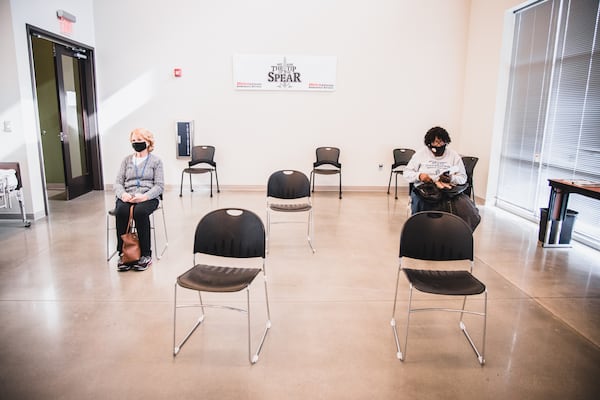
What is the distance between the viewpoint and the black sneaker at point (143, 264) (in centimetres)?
417

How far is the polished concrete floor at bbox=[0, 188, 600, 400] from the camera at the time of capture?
2473 mm

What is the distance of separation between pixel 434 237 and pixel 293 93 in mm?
5565

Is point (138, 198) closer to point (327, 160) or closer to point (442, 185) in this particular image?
point (442, 185)

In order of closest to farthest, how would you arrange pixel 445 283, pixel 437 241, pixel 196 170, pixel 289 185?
pixel 445 283
pixel 437 241
pixel 289 185
pixel 196 170

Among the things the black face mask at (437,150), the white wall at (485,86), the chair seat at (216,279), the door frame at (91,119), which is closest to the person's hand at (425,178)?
the black face mask at (437,150)

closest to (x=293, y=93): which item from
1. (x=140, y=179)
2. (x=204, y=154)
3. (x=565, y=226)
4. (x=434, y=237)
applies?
(x=204, y=154)

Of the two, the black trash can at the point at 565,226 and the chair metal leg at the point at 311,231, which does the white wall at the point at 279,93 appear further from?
the black trash can at the point at 565,226

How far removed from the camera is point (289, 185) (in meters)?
5.07

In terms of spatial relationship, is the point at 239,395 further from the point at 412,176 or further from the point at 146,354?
the point at 412,176

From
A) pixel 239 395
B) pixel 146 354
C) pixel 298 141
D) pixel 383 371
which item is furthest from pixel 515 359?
pixel 298 141

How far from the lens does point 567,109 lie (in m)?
5.43

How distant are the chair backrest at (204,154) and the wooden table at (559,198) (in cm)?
539

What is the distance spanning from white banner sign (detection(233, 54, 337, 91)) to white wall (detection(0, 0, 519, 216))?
0.14 metres

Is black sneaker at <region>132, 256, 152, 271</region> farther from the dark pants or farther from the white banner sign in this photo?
the white banner sign
